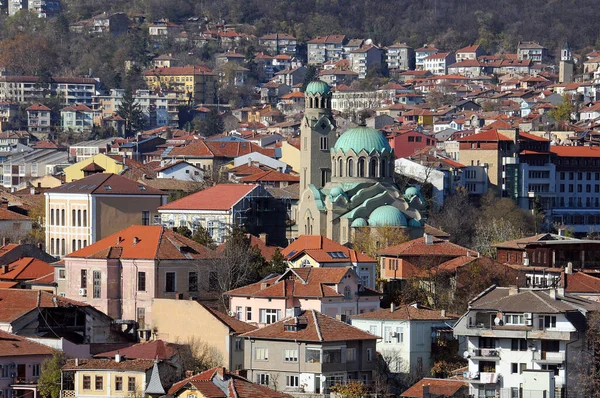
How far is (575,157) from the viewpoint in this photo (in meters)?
111

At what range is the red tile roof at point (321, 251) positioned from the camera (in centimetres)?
6606

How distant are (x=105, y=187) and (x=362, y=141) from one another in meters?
16.9

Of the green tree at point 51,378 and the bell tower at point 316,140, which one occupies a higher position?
the bell tower at point 316,140

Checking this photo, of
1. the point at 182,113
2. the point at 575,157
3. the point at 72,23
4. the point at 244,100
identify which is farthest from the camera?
the point at 72,23

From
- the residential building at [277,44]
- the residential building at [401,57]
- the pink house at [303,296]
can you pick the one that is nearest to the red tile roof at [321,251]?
the pink house at [303,296]

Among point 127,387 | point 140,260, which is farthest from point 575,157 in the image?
point 127,387

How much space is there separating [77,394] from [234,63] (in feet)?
446

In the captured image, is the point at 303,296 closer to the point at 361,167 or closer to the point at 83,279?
the point at 83,279

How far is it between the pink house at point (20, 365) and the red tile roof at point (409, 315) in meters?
9.69

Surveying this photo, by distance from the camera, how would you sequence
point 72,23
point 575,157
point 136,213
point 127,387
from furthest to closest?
point 72,23 → point 575,157 → point 136,213 → point 127,387

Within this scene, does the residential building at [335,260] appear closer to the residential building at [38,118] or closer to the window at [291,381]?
the window at [291,381]

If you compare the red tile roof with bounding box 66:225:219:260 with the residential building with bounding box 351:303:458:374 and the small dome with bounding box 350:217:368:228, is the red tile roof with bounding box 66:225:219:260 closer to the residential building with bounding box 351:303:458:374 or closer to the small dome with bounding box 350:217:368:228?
the residential building with bounding box 351:303:458:374

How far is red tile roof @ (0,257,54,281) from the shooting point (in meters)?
64.9

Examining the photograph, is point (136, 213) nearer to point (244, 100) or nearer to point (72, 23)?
point (244, 100)
